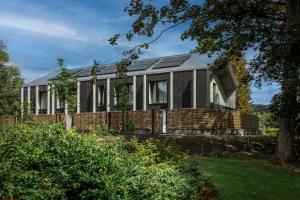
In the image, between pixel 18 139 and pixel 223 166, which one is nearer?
pixel 18 139

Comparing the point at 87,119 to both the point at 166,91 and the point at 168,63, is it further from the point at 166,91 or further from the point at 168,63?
the point at 168,63

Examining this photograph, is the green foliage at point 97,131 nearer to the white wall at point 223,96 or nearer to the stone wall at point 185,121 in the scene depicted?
the stone wall at point 185,121

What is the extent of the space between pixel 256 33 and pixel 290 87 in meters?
4.81

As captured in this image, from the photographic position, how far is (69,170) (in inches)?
297

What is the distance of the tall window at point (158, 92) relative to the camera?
38.8m

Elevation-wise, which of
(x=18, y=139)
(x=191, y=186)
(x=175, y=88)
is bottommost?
(x=191, y=186)

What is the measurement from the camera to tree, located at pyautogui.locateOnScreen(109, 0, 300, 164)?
17.0 metres

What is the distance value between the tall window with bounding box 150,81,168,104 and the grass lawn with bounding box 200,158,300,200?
2475 cm

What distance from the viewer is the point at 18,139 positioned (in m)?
7.72

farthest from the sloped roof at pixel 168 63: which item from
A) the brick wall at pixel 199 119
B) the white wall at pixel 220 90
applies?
the brick wall at pixel 199 119

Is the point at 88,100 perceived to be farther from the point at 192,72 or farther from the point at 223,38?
the point at 223,38

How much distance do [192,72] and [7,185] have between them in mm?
30503

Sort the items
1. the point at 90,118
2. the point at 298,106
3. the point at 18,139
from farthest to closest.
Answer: the point at 90,118
the point at 298,106
the point at 18,139

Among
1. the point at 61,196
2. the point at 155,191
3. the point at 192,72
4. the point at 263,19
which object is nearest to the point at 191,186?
the point at 155,191
